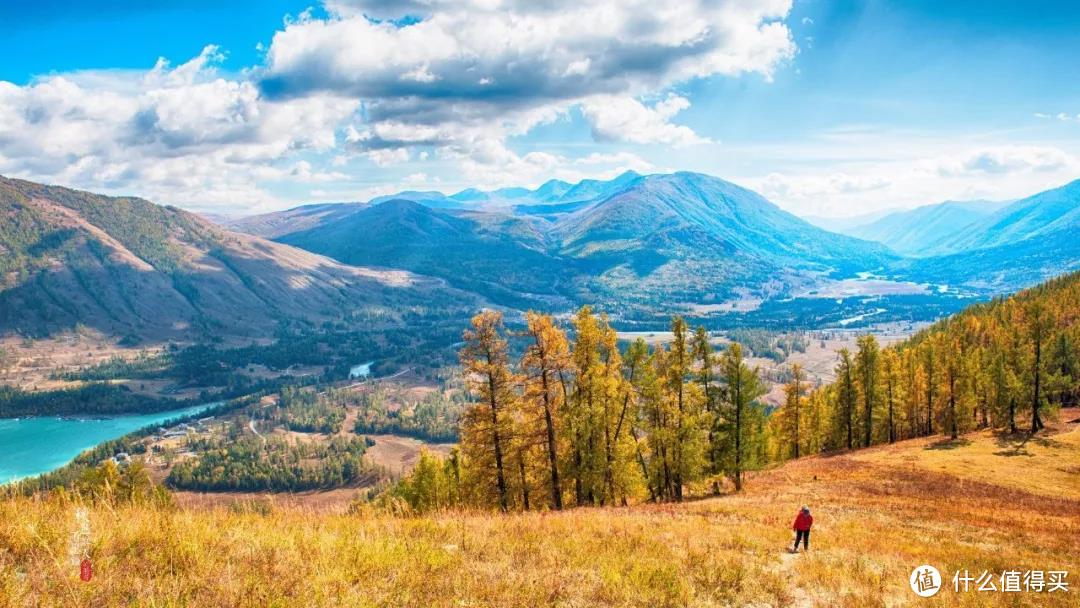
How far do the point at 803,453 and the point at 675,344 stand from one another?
198ft

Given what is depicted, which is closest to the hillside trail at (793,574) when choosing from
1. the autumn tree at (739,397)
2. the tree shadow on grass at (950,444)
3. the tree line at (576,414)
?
the tree line at (576,414)

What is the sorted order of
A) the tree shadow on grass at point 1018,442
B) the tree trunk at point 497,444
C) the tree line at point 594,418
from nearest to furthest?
the tree trunk at point 497,444 < the tree line at point 594,418 < the tree shadow on grass at point 1018,442

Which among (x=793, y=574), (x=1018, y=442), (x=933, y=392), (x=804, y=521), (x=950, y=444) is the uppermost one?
(x=793, y=574)

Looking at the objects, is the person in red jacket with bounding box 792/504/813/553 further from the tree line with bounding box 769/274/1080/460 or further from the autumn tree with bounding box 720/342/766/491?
the tree line with bounding box 769/274/1080/460

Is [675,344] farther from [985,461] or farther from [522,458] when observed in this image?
[985,461]

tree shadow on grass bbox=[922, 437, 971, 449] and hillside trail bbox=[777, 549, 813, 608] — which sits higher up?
hillside trail bbox=[777, 549, 813, 608]

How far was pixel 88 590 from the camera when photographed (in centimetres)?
602

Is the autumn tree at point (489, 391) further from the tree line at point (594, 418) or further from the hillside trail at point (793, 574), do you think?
the hillside trail at point (793, 574)

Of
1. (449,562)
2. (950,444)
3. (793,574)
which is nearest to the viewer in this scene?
(449,562)

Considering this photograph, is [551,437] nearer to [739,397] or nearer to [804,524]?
[804,524]

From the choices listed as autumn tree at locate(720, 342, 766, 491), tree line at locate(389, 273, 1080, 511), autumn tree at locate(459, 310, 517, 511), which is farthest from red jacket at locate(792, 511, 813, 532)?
autumn tree at locate(720, 342, 766, 491)

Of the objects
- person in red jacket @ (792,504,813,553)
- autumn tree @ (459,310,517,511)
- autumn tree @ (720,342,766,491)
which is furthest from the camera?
autumn tree @ (720,342,766,491)

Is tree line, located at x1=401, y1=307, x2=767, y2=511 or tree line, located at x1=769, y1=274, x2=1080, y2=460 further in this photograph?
tree line, located at x1=769, y1=274, x2=1080, y2=460

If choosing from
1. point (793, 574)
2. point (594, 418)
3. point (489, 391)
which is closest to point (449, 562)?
point (793, 574)
